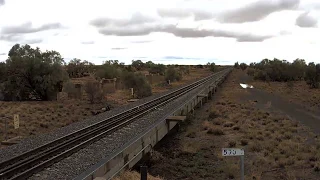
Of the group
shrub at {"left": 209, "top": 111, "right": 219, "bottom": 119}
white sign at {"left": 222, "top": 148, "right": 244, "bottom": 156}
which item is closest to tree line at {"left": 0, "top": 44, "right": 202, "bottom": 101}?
shrub at {"left": 209, "top": 111, "right": 219, "bottom": 119}

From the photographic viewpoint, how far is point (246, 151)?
17781 mm

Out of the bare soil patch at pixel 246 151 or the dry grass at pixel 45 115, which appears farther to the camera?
the dry grass at pixel 45 115

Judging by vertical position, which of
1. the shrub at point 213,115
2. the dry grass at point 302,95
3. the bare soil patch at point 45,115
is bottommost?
the dry grass at point 302,95

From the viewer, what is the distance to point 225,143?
19484 mm

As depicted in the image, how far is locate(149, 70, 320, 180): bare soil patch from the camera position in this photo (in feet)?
47.0

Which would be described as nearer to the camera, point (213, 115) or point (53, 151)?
point (53, 151)

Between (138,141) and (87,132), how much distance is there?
605 cm

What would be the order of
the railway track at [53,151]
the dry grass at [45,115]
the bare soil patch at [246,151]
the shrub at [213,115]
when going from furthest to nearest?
the shrub at [213,115], the dry grass at [45,115], the bare soil patch at [246,151], the railway track at [53,151]

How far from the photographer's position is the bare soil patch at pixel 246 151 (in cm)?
1431

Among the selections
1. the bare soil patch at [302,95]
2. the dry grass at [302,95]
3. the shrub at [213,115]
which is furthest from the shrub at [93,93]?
the dry grass at [302,95]


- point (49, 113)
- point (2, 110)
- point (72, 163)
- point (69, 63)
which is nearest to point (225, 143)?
point (72, 163)

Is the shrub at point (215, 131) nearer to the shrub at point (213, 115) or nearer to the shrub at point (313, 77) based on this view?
the shrub at point (213, 115)

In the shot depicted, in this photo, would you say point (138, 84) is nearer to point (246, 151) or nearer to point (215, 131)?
point (215, 131)

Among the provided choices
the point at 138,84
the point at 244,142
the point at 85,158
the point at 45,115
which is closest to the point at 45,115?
the point at 45,115
